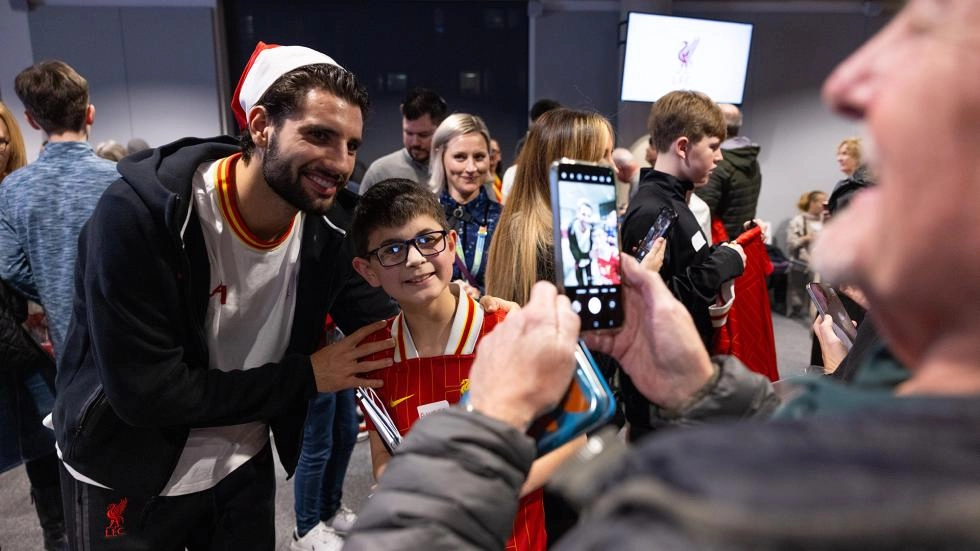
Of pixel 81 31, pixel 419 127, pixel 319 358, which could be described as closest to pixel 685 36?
pixel 419 127

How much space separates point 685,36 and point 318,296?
175 inches

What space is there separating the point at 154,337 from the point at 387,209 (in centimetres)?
55

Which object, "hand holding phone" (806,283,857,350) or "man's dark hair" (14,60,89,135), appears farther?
"man's dark hair" (14,60,89,135)

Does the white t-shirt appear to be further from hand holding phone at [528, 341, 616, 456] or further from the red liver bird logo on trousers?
hand holding phone at [528, 341, 616, 456]

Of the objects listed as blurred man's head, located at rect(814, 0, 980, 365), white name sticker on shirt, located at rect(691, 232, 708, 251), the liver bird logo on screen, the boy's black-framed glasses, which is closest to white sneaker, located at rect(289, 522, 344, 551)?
the boy's black-framed glasses

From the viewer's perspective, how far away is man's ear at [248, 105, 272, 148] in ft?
4.42

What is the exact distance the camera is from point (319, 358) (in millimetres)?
1318

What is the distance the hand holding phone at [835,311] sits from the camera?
4.66 ft

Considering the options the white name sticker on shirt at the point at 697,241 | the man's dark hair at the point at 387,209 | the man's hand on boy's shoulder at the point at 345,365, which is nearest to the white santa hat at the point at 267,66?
the man's dark hair at the point at 387,209

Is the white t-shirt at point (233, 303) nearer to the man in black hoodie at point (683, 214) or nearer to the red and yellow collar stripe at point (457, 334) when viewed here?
the red and yellow collar stripe at point (457, 334)

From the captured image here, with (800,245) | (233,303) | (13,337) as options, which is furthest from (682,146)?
(800,245)

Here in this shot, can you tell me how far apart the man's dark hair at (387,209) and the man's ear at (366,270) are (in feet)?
0.06

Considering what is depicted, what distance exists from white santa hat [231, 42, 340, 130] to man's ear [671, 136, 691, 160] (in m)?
1.38

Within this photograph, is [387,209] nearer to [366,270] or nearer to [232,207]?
[366,270]
